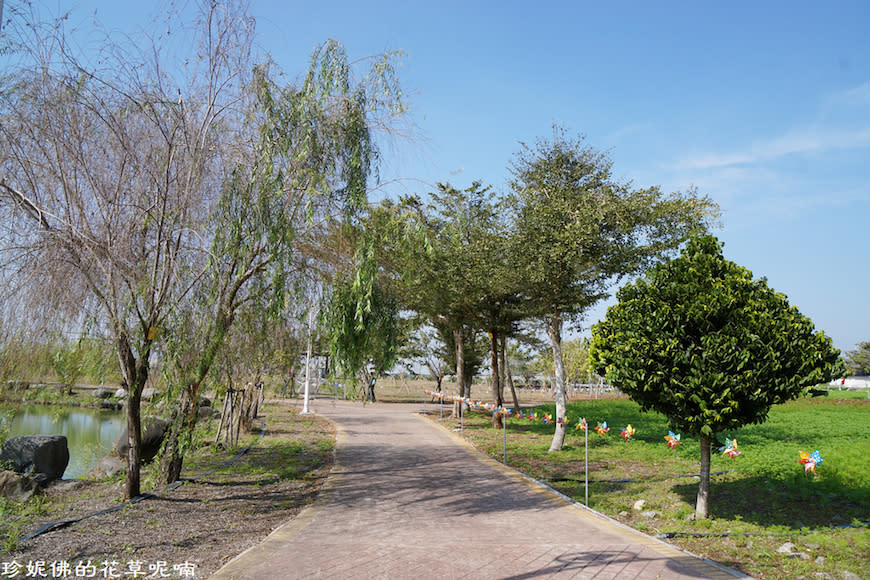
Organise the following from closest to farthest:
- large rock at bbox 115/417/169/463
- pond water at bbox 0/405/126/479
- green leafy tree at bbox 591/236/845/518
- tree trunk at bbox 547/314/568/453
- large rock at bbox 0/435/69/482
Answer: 1. green leafy tree at bbox 591/236/845/518
2. pond water at bbox 0/405/126/479
3. large rock at bbox 0/435/69/482
4. large rock at bbox 115/417/169/463
5. tree trunk at bbox 547/314/568/453

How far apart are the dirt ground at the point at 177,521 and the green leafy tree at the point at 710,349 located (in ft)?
17.4

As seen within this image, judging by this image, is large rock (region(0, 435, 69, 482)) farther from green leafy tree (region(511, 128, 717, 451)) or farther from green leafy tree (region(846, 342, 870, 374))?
green leafy tree (region(846, 342, 870, 374))

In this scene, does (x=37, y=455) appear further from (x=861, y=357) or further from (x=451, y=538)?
(x=861, y=357)

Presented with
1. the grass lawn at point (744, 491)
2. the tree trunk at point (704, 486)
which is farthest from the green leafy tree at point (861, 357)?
the tree trunk at point (704, 486)

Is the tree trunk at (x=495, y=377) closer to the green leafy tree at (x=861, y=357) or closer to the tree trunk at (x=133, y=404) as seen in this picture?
the tree trunk at (x=133, y=404)

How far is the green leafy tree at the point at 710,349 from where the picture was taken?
6.93 meters

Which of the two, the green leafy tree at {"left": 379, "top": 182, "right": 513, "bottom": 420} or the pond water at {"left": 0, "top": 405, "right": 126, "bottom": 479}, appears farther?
the green leafy tree at {"left": 379, "top": 182, "right": 513, "bottom": 420}

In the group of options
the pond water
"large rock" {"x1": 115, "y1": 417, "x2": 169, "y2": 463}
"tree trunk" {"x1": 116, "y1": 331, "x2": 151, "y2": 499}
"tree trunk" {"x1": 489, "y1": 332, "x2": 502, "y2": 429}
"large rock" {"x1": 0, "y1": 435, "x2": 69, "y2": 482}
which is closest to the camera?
"tree trunk" {"x1": 116, "y1": 331, "x2": 151, "y2": 499}

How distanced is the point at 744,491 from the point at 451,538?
5.17 m

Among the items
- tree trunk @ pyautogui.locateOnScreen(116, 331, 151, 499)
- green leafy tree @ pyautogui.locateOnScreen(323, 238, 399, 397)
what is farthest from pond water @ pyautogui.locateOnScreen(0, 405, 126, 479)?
green leafy tree @ pyautogui.locateOnScreen(323, 238, 399, 397)

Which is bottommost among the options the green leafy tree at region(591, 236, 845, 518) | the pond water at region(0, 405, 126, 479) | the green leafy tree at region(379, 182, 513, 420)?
the pond water at region(0, 405, 126, 479)

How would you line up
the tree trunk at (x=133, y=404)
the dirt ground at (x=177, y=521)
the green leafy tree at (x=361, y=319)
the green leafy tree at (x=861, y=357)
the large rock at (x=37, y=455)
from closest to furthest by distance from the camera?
the dirt ground at (x=177, y=521) < the green leafy tree at (x=361, y=319) < the tree trunk at (x=133, y=404) < the large rock at (x=37, y=455) < the green leafy tree at (x=861, y=357)

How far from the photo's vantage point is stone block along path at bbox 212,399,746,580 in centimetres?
543

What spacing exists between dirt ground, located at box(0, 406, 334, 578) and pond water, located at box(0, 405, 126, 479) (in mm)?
1381
